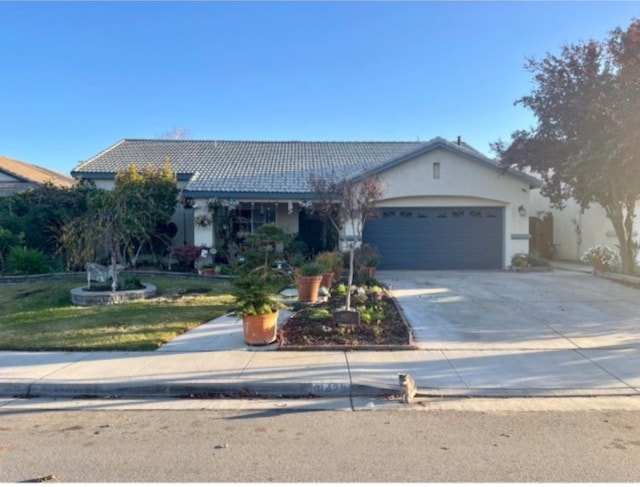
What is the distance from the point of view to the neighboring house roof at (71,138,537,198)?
1742 centimetres

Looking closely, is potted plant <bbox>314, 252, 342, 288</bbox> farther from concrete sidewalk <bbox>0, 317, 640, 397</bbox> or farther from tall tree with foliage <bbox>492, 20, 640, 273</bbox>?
tall tree with foliage <bbox>492, 20, 640, 273</bbox>

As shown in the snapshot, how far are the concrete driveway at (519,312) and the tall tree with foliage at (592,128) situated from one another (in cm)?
287

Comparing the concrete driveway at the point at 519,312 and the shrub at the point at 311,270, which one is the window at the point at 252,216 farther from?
the shrub at the point at 311,270

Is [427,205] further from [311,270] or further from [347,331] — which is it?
[347,331]

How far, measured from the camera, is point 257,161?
855 inches

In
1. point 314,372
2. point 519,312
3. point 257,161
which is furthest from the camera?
point 257,161

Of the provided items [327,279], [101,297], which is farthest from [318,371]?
[101,297]

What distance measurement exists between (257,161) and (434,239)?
8895mm

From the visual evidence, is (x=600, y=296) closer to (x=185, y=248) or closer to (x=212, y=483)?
(x=212, y=483)

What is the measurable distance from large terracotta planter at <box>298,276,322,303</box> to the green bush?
956 cm

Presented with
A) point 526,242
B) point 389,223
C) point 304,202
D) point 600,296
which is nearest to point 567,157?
point 526,242

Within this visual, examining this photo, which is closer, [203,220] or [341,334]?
[341,334]

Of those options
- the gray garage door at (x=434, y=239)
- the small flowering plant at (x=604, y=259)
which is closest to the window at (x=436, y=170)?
the gray garage door at (x=434, y=239)

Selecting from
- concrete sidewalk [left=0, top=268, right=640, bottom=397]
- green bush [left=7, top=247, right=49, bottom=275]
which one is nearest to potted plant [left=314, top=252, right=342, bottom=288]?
concrete sidewalk [left=0, top=268, right=640, bottom=397]
